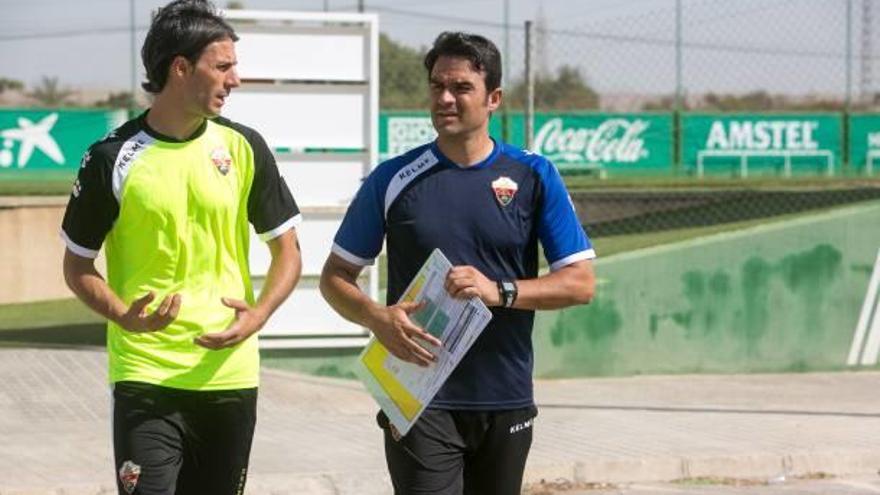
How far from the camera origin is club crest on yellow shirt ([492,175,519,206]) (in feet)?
18.3

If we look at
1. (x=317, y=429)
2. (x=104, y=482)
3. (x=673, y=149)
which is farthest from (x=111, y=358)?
(x=673, y=149)

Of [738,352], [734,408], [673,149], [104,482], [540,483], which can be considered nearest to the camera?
[104,482]

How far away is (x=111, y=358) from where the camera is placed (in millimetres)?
5684

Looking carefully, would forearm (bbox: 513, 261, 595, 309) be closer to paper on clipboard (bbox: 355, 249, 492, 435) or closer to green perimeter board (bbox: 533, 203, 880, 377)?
paper on clipboard (bbox: 355, 249, 492, 435)

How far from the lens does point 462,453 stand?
565cm

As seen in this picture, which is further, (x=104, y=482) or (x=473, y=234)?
(x=104, y=482)

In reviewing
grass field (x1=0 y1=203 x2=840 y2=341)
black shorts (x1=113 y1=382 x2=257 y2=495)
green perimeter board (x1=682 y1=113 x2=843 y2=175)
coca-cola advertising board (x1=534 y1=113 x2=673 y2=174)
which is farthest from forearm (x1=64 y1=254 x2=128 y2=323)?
green perimeter board (x1=682 y1=113 x2=843 y2=175)

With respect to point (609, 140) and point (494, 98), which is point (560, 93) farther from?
point (494, 98)

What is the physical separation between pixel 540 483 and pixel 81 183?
4810mm

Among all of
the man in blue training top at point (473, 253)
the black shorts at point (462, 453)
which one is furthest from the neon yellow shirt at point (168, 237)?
the black shorts at point (462, 453)

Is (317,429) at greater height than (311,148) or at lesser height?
lesser

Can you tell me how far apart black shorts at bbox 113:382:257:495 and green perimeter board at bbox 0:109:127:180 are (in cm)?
2125

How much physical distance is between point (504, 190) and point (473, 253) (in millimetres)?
208

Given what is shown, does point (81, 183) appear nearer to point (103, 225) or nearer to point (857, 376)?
point (103, 225)
